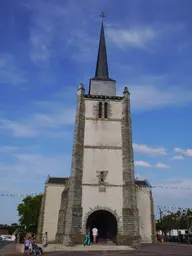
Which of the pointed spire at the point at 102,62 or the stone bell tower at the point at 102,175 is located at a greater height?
the pointed spire at the point at 102,62

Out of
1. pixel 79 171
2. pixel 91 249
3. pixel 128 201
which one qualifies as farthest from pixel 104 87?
pixel 91 249

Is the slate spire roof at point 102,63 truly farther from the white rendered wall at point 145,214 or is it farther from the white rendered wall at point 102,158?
the white rendered wall at point 145,214

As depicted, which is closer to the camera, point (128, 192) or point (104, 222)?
point (128, 192)

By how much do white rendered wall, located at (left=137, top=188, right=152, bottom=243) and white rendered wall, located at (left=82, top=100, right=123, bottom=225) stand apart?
5.59 m

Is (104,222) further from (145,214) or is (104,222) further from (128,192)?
(128,192)

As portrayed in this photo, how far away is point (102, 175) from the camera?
2019cm

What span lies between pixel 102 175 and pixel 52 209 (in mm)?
8980

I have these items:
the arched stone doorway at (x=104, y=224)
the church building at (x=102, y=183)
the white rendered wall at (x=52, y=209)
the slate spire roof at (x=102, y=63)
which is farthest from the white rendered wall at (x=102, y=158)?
the white rendered wall at (x=52, y=209)

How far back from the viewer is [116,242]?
18.3 meters

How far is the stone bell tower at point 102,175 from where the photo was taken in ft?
60.3

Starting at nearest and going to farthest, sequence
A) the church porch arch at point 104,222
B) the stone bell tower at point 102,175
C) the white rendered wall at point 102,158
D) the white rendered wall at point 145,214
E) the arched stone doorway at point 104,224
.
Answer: the stone bell tower at point 102,175
the church porch arch at point 104,222
the white rendered wall at point 102,158
the arched stone doorway at point 104,224
the white rendered wall at point 145,214

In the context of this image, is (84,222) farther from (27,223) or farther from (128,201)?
(27,223)

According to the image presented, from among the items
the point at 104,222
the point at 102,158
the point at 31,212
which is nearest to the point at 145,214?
the point at 104,222

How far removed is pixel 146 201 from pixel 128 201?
6.72 m
